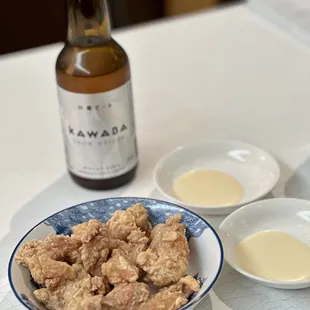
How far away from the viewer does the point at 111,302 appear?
25.8 inches

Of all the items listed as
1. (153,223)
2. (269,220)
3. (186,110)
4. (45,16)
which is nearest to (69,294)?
(153,223)

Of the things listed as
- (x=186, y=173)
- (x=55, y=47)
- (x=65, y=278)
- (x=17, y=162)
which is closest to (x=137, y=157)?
(x=186, y=173)

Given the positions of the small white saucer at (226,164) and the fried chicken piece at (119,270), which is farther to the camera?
the small white saucer at (226,164)

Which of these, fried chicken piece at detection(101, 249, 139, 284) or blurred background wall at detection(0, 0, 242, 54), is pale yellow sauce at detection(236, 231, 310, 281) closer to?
fried chicken piece at detection(101, 249, 139, 284)

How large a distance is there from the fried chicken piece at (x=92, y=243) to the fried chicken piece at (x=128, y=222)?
12mm

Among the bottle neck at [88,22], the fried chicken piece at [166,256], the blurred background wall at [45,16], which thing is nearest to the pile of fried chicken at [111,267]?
the fried chicken piece at [166,256]

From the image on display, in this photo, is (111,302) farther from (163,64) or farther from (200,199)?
(163,64)

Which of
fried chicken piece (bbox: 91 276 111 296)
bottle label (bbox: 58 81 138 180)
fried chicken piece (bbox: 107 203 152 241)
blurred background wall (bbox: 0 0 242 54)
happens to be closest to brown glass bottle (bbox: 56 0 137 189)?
bottle label (bbox: 58 81 138 180)

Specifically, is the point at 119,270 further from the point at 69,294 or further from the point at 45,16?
the point at 45,16

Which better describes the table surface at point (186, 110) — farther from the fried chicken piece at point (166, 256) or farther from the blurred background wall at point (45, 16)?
the blurred background wall at point (45, 16)

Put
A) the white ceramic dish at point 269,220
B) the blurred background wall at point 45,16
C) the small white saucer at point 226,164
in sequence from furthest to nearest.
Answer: the blurred background wall at point 45,16
the small white saucer at point 226,164
the white ceramic dish at point 269,220

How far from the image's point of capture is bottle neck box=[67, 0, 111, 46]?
2.68 ft

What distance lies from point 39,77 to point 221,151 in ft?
1.40

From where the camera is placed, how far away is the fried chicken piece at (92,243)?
0.71 metres
